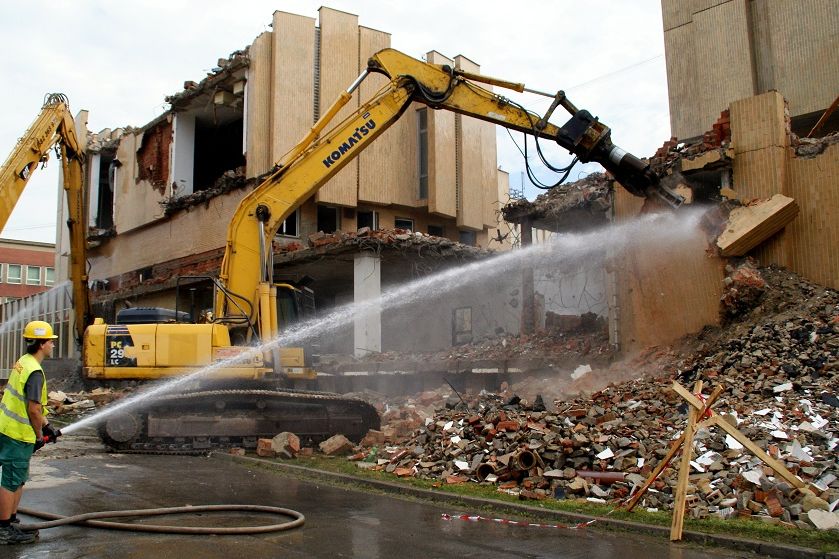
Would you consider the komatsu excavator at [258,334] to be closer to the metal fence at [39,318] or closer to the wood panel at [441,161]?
the wood panel at [441,161]

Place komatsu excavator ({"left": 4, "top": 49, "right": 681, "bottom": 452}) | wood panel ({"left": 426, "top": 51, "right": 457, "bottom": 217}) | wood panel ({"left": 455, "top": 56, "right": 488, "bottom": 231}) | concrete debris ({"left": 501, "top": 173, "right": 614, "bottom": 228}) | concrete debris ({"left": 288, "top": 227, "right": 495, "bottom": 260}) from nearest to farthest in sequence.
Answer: komatsu excavator ({"left": 4, "top": 49, "right": 681, "bottom": 452})
concrete debris ({"left": 501, "top": 173, "right": 614, "bottom": 228})
concrete debris ({"left": 288, "top": 227, "right": 495, "bottom": 260})
wood panel ({"left": 426, "top": 51, "right": 457, "bottom": 217})
wood panel ({"left": 455, "top": 56, "right": 488, "bottom": 231})

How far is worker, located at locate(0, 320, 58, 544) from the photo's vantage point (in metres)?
6.10

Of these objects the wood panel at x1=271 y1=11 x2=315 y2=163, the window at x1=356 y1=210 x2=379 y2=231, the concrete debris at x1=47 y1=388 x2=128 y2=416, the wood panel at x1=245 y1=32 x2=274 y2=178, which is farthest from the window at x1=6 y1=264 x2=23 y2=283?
the concrete debris at x1=47 y1=388 x2=128 y2=416

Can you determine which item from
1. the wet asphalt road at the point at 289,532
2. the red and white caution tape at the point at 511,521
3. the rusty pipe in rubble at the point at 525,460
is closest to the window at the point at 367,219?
the wet asphalt road at the point at 289,532

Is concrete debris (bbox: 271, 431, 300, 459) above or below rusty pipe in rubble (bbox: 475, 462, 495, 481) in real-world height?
above

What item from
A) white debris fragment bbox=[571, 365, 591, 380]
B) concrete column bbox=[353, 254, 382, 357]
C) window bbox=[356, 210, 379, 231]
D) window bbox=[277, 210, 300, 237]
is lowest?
white debris fragment bbox=[571, 365, 591, 380]

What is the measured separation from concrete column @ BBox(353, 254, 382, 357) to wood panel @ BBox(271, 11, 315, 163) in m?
5.94

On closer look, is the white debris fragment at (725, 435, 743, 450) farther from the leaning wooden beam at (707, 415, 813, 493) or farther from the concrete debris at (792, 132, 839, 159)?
the concrete debris at (792, 132, 839, 159)

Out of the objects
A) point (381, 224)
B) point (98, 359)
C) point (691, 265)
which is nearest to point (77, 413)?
point (98, 359)

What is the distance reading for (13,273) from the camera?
70.1m

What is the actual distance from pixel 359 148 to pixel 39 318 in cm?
3248

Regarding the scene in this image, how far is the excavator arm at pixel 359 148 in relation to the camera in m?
12.7

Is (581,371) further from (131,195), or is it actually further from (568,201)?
(131,195)

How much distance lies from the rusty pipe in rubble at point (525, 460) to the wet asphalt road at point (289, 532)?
122cm
